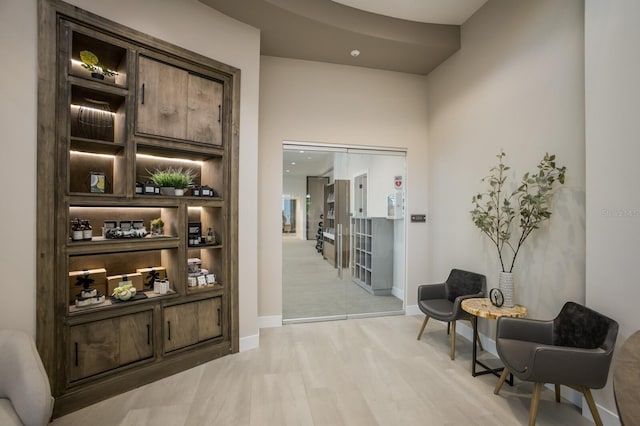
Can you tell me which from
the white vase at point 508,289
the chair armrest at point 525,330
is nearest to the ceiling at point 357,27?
the white vase at point 508,289

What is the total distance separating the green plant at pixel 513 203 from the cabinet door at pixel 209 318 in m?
2.92

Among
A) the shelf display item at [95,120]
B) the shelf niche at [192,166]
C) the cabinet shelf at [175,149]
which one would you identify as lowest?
Result: the shelf niche at [192,166]

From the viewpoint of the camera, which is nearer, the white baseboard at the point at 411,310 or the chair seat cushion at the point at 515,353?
the chair seat cushion at the point at 515,353

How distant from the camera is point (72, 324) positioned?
236 cm

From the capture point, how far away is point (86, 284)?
2.60 metres

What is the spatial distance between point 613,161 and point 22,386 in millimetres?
3956

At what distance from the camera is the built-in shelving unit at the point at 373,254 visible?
4750 millimetres

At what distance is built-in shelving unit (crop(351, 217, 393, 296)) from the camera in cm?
475

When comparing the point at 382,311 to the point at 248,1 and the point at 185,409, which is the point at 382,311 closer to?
the point at 185,409

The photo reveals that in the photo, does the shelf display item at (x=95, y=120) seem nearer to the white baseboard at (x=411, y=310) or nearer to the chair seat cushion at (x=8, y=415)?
the chair seat cushion at (x=8, y=415)

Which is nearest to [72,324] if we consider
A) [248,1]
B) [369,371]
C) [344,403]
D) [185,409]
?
[185,409]

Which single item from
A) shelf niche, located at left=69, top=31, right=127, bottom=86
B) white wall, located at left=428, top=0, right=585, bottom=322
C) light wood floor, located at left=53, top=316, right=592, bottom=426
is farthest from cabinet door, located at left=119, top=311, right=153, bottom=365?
white wall, located at left=428, top=0, right=585, bottom=322

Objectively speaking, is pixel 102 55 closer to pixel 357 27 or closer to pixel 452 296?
pixel 357 27

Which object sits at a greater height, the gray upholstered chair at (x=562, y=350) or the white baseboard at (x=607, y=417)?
the gray upholstered chair at (x=562, y=350)
